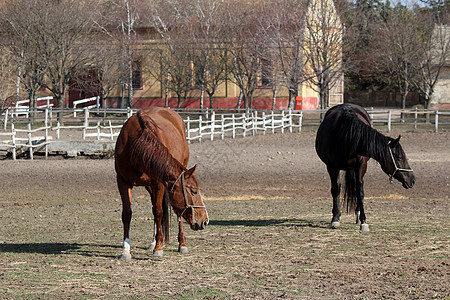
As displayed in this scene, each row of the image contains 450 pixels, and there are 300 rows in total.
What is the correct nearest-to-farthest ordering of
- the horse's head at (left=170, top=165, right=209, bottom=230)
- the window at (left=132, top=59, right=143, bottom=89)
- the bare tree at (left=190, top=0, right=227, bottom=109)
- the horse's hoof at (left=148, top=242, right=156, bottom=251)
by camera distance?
the horse's head at (left=170, top=165, right=209, bottom=230), the horse's hoof at (left=148, top=242, right=156, bottom=251), the bare tree at (left=190, top=0, right=227, bottom=109), the window at (left=132, top=59, right=143, bottom=89)

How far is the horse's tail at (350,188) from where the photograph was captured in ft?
29.5

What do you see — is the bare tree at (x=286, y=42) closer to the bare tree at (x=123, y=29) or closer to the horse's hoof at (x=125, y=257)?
the bare tree at (x=123, y=29)

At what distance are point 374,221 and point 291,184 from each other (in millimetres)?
5026

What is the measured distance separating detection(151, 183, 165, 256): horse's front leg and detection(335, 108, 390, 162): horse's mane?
123 inches

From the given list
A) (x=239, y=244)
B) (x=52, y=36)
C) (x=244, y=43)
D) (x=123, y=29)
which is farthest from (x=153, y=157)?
(x=123, y=29)

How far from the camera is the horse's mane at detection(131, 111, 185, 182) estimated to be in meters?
6.34

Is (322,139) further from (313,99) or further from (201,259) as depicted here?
(313,99)

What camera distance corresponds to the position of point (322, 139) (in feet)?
30.7

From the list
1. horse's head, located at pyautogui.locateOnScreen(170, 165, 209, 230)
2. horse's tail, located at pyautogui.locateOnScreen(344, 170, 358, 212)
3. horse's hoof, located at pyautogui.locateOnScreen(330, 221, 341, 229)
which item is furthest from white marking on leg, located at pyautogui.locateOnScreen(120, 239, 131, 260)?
horse's tail, located at pyautogui.locateOnScreen(344, 170, 358, 212)

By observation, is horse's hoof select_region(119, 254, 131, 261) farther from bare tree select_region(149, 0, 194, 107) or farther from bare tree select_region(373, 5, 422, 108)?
bare tree select_region(373, 5, 422, 108)

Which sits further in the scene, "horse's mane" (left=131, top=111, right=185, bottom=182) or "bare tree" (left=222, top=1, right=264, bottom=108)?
"bare tree" (left=222, top=1, right=264, bottom=108)

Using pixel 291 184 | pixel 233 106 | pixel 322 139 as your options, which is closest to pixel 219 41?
pixel 233 106

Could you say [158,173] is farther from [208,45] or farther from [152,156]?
[208,45]

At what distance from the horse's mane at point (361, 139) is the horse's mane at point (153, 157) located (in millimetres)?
3118
